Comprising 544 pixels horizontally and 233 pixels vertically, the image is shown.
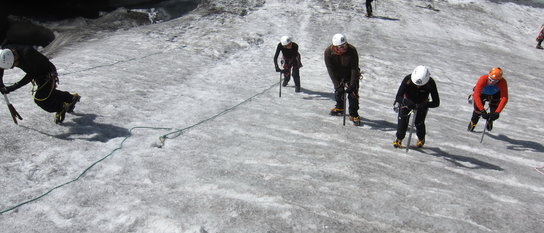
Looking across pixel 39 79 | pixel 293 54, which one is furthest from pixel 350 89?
pixel 39 79

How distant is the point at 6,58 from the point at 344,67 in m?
6.60

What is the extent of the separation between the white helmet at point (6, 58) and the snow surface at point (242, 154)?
1.33m

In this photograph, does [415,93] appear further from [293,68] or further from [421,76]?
[293,68]

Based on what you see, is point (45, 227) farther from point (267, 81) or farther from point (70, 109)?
point (267, 81)

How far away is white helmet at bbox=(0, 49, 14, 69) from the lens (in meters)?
6.88

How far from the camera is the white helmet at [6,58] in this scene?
6.88 m

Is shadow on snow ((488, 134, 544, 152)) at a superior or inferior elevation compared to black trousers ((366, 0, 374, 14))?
inferior

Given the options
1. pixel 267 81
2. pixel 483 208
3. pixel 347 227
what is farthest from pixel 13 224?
pixel 267 81

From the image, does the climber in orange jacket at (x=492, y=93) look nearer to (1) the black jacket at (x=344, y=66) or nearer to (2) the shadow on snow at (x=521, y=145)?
(2) the shadow on snow at (x=521, y=145)

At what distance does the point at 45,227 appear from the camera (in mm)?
5145

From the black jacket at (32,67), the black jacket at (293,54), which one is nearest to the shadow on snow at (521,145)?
the black jacket at (293,54)

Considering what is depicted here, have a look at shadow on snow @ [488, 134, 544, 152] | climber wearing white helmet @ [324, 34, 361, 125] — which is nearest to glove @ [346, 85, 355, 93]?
climber wearing white helmet @ [324, 34, 361, 125]

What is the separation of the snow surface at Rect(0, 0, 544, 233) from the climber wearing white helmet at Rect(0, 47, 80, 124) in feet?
1.54

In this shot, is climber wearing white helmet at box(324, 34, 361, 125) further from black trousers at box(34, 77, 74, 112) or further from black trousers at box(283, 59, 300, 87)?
black trousers at box(34, 77, 74, 112)
